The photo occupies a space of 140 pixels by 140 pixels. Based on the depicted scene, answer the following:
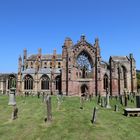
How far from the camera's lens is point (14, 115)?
62.2 feet

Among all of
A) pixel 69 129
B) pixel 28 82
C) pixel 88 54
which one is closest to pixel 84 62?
pixel 88 54

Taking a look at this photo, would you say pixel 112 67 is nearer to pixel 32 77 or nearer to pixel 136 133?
pixel 32 77

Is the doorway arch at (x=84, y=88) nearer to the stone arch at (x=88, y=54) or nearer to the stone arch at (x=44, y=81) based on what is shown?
the stone arch at (x=88, y=54)

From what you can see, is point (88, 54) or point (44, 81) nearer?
point (88, 54)

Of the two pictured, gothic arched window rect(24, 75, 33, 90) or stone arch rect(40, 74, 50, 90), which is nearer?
stone arch rect(40, 74, 50, 90)

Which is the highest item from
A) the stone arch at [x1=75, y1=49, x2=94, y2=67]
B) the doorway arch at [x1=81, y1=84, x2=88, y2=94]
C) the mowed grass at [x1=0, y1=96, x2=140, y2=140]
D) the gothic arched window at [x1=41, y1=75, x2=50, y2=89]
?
the stone arch at [x1=75, y1=49, x2=94, y2=67]

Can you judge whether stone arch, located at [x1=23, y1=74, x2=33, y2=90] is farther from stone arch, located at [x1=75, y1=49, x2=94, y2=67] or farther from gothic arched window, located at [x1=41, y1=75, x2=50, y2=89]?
stone arch, located at [x1=75, y1=49, x2=94, y2=67]

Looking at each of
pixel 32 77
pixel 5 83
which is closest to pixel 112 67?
pixel 32 77

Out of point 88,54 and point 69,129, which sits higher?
point 88,54

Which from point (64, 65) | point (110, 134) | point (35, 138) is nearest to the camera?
point (35, 138)

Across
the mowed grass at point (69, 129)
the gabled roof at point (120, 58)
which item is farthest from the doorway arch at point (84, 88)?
the mowed grass at point (69, 129)

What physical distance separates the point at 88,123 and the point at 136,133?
3.42 m

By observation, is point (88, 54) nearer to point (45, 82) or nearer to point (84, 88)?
point (84, 88)

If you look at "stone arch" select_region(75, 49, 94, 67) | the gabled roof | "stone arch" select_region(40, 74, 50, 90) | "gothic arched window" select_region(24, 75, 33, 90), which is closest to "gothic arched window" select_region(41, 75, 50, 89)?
"stone arch" select_region(40, 74, 50, 90)
